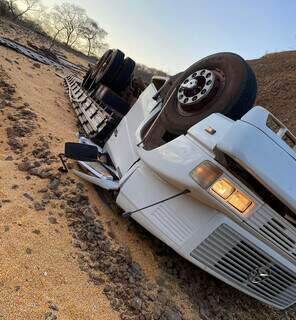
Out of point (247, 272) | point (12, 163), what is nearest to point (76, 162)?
point (12, 163)

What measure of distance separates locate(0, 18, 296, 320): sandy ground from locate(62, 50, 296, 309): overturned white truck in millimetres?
301

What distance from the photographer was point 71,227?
147 inches

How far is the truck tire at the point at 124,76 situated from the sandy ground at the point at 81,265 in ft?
8.23

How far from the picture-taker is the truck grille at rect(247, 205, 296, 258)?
304 cm

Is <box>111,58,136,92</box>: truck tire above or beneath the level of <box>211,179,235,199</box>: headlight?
beneath

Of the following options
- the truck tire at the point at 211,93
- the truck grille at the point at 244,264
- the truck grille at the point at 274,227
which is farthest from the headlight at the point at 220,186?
the truck tire at the point at 211,93

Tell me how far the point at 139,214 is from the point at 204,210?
0.69 meters

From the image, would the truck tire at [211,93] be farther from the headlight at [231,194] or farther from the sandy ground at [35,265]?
the sandy ground at [35,265]

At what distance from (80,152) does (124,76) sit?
9.95ft

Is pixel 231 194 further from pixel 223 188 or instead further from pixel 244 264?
pixel 244 264

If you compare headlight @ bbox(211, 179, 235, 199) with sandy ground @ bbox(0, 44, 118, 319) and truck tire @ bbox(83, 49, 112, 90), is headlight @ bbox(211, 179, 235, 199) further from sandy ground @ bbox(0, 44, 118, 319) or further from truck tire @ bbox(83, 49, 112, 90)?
truck tire @ bbox(83, 49, 112, 90)

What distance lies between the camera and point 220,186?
10.3 ft

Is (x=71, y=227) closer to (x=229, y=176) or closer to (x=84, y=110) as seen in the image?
(x=229, y=176)

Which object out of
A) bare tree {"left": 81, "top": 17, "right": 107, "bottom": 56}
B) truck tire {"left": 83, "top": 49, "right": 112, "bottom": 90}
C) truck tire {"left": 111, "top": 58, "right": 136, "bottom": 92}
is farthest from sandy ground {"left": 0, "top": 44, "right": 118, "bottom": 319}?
bare tree {"left": 81, "top": 17, "right": 107, "bottom": 56}
